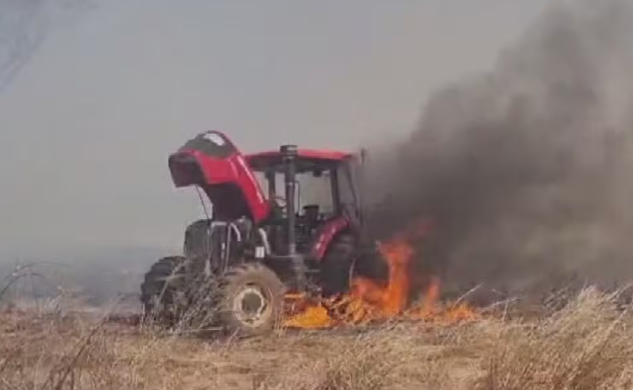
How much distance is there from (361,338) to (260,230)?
21.0 feet

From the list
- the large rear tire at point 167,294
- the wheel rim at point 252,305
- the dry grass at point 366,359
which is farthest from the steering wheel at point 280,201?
the dry grass at point 366,359

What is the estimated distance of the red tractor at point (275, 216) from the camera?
14.0 m

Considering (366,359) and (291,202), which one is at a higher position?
(291,202)

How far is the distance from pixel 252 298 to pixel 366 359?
5.98 metres

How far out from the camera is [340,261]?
47.6 ft

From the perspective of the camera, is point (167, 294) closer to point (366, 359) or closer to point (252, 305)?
point (252, 305)

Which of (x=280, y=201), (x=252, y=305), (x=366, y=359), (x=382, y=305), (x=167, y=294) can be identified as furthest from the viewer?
(x=382, y=305)

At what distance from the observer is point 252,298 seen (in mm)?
13102

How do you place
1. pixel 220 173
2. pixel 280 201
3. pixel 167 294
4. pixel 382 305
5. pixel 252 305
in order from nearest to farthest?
pixel 167 294 → pixel 252 305 → pixel 220 173 → pixel 280 201 → pixel 382 305

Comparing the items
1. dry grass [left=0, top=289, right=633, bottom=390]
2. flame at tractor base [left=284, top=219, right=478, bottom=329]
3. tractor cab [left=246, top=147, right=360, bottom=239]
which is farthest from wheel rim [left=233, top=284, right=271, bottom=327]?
dry grass [left=0, top=289, right=633, bottom=390]

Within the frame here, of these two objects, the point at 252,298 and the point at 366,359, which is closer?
the point at 366,359

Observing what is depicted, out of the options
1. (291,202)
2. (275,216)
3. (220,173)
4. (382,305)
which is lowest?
(382,305)

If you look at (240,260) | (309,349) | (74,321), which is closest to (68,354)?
(74,321)

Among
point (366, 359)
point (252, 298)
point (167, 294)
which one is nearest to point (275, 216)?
point (252, 298)
